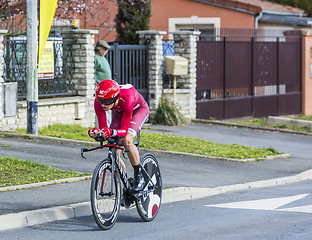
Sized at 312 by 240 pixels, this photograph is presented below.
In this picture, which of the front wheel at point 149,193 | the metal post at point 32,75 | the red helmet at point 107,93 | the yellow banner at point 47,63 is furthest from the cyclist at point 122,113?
the yellow banner at point 47,63

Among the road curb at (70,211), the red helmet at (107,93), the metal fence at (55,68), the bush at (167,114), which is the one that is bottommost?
the road curb at (70,211)

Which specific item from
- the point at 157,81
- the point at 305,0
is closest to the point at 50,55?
the point at 157,81

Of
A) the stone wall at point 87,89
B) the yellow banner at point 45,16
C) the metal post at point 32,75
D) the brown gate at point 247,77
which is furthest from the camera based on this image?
the brown gate at point 247,77

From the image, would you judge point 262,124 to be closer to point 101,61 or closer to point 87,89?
point 87,89

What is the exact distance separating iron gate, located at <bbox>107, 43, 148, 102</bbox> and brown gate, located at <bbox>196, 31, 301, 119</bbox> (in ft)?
6.33

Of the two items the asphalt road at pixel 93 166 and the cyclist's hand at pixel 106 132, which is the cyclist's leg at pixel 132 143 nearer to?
the cyclist's hand at pixel 106 132

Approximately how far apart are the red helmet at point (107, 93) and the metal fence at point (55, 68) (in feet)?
26.8

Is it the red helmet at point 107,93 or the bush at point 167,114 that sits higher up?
the red helmet at point 107,93

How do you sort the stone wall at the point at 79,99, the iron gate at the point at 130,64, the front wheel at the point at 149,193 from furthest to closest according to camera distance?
the iron gate at the point at 130,64
the stone wall at the point at 79,99
the front wheel at the point at 149,193

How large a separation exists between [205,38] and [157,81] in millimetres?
2935

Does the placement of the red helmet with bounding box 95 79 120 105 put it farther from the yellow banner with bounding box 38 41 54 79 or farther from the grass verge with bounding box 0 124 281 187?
the yellow banner with bounding box 38 41 54 79

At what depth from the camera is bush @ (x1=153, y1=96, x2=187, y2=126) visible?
19.3 m

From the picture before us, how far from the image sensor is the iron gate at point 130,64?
18234 millimetres

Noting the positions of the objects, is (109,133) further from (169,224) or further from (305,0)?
(305,0)
